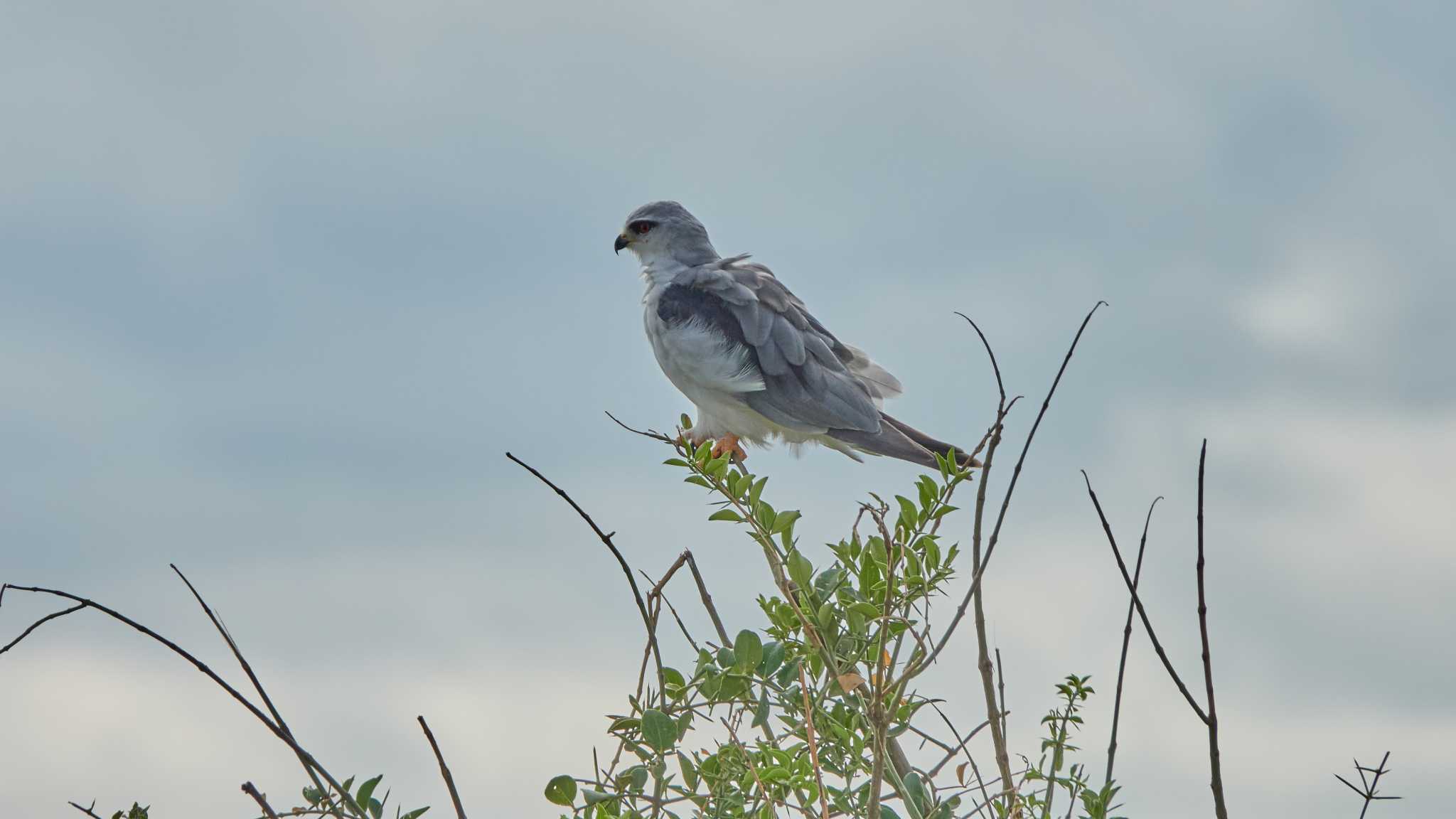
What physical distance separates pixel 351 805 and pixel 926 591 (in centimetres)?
105

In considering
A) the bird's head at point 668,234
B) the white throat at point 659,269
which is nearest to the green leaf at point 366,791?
the white throat at point 659,269

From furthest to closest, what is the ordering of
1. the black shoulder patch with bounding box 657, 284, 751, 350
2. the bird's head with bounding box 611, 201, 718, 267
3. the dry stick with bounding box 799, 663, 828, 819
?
1. the bird's head with bounding box 611, 201, 718, 267
2. the black shoulder patch with bounding box 657, 284, 751, 350
3. the dry stick with bounding box 799, 663, 828, 819

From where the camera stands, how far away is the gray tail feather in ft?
19.0

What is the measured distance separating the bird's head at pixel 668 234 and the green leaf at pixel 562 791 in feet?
16.5

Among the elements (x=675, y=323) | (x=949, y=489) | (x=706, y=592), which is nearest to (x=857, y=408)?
(x=675, y=323)

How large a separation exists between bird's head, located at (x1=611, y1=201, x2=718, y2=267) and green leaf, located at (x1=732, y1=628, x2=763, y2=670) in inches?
196

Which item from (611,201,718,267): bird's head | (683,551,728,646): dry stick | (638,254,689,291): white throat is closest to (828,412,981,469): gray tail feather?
(638,254,689,291): white throat

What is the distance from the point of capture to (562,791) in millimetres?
2166

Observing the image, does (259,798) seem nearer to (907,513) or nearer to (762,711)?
(762,711)

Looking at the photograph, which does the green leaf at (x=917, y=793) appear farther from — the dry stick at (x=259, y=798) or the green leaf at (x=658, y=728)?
the dry stick at (x=259, y=798)

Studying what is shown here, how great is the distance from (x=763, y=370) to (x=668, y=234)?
142 cm

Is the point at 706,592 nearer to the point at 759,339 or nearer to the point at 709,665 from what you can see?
the point at 709,665

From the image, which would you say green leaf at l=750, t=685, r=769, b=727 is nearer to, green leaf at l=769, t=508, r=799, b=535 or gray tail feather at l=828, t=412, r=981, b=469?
green leaf at l=769, t=508, r=799, b=535

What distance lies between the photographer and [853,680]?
216 centimetres
